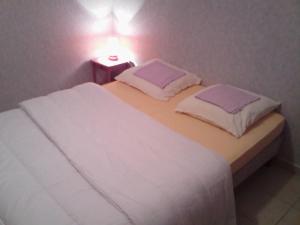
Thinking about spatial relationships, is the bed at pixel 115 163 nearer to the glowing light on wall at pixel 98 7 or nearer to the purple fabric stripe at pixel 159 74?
the purple fabric stripe at pixel 159 74

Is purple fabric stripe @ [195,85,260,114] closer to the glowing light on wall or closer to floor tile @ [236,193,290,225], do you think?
floor tile @ [236,193,290,225]

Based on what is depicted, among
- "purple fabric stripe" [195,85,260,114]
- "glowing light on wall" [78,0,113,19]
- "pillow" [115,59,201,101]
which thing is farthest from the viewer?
"glowing light on wall" [78,0,113,19]

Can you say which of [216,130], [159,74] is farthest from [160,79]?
[216,130]

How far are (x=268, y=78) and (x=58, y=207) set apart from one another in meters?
1.63

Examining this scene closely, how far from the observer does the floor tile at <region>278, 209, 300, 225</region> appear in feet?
6.07

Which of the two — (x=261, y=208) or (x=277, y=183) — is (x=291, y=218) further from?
(x=277, y=183)

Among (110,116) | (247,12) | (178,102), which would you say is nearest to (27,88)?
(110,116)

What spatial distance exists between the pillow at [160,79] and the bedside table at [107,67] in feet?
1.47

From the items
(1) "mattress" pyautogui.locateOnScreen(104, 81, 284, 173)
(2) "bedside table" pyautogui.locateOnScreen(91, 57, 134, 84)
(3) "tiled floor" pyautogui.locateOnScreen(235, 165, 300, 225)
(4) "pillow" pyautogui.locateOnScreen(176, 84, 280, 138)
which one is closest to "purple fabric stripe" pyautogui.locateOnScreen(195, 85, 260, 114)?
(4) "pillow" pyautogui.locateOnScreen(176, 84, 280, 138)

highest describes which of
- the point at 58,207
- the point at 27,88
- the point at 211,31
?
the point at 211,31

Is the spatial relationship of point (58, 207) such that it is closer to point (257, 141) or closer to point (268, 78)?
point (257, 141)

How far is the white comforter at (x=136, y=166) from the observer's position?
1.34 metres

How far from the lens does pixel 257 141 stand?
1.85 m

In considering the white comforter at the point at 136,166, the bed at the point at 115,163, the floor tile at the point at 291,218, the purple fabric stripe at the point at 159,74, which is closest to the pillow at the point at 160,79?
the purple fabric stripe at the point at 159,74
